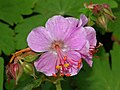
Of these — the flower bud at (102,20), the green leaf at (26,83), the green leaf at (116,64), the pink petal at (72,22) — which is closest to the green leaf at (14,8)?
the green leaf at (26,83)

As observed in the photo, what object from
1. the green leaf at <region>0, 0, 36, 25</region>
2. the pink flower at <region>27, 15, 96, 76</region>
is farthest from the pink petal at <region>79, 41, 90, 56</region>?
the green leaf at <region>0, 0, 36, 25</region>

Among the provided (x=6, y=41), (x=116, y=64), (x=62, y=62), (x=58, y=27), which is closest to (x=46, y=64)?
(x=62, y=62)

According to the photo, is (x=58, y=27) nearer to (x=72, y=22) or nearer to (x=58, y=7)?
(x=72, y=22)

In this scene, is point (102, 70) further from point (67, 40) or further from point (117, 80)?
point (67, 40)

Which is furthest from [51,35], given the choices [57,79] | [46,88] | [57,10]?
[57,10]

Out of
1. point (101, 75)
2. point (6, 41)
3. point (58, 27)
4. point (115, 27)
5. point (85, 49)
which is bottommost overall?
point (101, 75)

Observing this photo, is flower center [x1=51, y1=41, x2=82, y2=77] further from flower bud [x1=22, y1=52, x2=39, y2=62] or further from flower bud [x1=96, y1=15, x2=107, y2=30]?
flower bud [x1=96, y1=15, x2=107, y2=30]

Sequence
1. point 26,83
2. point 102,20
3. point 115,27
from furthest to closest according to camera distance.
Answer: point 115,27 < point 26,83 < point 102,20

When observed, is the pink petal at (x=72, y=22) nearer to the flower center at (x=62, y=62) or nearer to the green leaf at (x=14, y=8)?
the flower center at (x=62, y=62)
